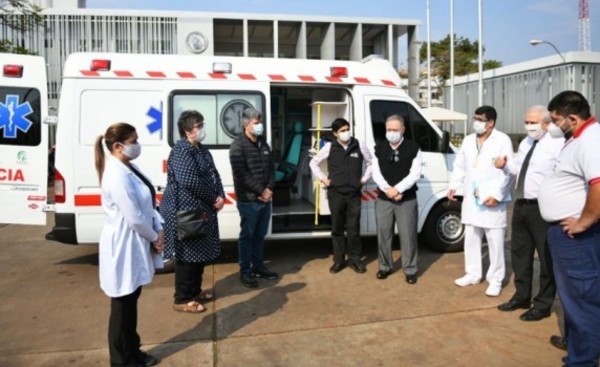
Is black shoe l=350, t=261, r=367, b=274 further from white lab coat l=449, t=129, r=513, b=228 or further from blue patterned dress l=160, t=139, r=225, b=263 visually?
blue patterned dress l=160, t=139, r=225, b=263

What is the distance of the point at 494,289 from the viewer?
521cm

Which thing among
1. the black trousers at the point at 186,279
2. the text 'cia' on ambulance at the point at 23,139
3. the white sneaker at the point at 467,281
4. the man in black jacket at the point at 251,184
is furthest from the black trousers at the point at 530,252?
the text 'cia' on ambulance at the point at 23,139

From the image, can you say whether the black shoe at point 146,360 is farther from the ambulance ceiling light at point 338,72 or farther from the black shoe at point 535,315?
the ambulance ceiling light at point 338,72

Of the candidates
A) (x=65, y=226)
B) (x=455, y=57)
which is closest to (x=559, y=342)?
(x=65, y=226)

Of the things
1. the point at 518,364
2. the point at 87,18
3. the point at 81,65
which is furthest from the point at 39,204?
the point at 87,18

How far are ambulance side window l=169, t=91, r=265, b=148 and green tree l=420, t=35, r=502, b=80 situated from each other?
38.0 meters

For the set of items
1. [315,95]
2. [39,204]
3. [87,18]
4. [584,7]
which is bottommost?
[39,204]

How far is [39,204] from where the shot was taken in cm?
580

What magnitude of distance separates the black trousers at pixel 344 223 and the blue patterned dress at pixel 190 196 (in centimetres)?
168

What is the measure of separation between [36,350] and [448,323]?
339cm

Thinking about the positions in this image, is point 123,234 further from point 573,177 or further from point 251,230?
point 573,177

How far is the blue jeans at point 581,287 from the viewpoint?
325cm

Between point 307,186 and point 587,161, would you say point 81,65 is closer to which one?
point 307,186

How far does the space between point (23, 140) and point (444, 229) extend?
17.3 feet
